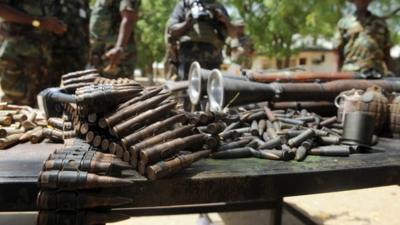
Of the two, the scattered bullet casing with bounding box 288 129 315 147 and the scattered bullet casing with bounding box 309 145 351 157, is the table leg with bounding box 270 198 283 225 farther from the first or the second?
the scattered bullet casing with bounding box 309 145 351 157

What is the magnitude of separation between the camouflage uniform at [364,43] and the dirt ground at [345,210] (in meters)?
2.12

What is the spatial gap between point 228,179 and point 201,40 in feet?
13.7

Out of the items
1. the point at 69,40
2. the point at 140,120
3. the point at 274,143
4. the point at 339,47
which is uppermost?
the point at 339,47

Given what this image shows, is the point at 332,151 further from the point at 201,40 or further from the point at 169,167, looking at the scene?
the point at 201,40

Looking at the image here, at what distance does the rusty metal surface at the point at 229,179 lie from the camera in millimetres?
1380

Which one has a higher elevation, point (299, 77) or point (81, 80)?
point (299, 77)

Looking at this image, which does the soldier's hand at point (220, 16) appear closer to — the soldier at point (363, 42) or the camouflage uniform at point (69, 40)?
the camouflage uniform at point (69, 40)

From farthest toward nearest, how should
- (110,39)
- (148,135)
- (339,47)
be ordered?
1. (339,47)
2. (110,39)
3. (148,135)

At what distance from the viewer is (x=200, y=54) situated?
5.65 meters

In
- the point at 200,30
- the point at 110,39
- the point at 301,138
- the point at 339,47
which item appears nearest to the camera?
the point at 301,138

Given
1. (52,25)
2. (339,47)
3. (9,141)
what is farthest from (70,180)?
(339,47)

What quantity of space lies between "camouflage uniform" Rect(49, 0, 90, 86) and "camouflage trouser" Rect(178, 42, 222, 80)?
1.65 m

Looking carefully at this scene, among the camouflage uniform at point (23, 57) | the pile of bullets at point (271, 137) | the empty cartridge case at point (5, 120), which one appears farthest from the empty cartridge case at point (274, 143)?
the camouflage uniform at point (23, 57)

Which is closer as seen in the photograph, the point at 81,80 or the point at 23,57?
the point at 81,80
